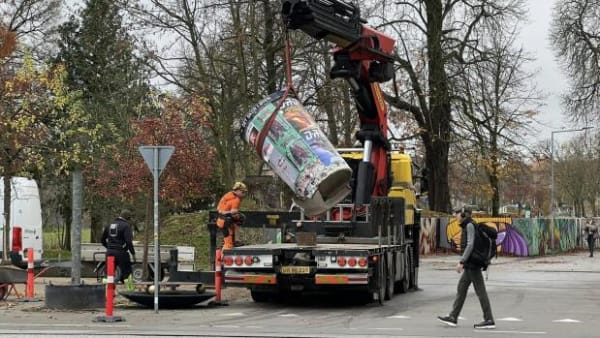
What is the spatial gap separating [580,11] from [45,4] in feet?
77.2

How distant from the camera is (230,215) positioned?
1736cm

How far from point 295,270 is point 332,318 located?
4.18 ft

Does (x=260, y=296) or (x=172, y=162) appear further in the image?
(x=172, y=162)

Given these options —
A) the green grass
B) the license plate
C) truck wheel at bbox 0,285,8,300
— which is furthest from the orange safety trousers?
the green grass

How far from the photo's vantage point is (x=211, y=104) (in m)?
27.1

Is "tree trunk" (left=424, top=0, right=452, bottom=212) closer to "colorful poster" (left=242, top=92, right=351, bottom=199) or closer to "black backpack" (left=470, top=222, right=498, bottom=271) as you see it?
"colorful poster" (left=242, top=92, right=351, bottom=199)

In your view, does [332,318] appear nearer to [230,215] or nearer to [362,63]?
[230,215]

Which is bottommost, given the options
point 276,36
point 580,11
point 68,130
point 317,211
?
point 317,211

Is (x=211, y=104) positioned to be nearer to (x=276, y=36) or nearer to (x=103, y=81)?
(x=276, y=36)

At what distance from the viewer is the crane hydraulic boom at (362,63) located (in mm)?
14816

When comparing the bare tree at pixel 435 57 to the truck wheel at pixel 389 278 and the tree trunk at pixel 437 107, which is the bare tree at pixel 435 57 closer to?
the tree trunk at pixel 437 107

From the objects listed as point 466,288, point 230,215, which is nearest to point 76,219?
point 230,215

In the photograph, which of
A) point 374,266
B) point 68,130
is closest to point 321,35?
point 374,266

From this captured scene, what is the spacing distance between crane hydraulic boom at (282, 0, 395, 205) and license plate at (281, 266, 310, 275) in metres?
2.08
